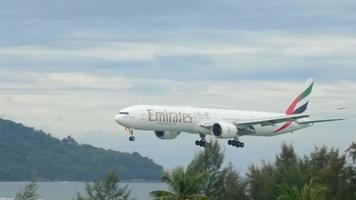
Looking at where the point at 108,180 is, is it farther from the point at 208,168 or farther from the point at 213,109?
the point at 213,109

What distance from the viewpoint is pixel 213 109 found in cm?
13025

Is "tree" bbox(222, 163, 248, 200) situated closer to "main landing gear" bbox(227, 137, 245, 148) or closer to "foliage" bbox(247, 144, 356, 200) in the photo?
"foliage" bbox(247, 144, 356, 200)

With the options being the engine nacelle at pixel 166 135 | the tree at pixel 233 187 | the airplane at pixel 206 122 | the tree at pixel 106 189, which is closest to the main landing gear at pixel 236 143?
the airplane at pixel 206 122

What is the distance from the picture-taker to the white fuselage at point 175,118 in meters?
120

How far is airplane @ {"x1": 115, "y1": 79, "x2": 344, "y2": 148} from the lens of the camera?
396ft

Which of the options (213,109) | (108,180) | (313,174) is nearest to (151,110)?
(213,109)

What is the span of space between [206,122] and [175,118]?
186 inches

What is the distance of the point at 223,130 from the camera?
125 m

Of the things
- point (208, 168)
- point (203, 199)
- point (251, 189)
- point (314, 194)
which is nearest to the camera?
point (203, 199)

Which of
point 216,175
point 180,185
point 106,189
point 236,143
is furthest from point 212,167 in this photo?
point 180,185

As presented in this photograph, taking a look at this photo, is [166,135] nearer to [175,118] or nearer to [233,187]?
[175,118]

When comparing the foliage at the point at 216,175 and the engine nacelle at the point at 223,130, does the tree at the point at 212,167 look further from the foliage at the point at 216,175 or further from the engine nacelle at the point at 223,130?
the engine nacelle at the point at 223,130

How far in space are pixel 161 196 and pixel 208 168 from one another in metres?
83.1

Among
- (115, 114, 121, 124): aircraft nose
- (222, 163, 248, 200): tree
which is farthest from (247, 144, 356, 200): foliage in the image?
(115, 114, 121, 124): aircraft nose
